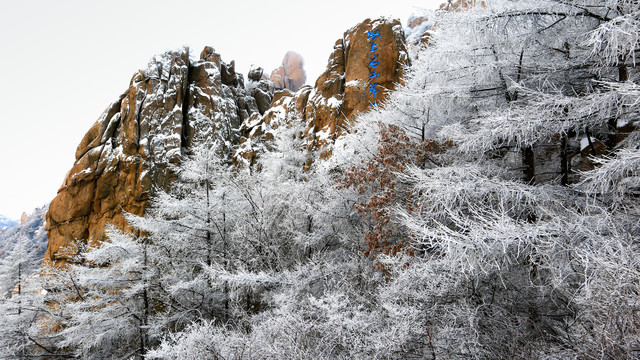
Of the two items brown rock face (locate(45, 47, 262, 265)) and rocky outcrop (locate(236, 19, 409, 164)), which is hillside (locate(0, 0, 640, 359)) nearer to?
rocky outcrop (locate(236, 19, 409, 164))

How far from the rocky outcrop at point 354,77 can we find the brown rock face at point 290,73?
37.1 metres

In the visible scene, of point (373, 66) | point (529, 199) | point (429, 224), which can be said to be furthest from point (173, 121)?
point (529, 199)

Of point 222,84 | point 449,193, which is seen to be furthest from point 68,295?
point 222,84

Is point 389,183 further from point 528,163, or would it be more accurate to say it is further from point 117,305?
point 117,305

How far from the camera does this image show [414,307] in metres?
4.22

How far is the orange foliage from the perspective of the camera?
621 centimetres

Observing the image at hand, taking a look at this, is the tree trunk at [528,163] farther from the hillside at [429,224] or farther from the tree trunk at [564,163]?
the tree trunk at [564,163]

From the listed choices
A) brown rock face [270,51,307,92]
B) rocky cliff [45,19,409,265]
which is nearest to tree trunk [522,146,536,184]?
rocky cliff [45,19,409,265]

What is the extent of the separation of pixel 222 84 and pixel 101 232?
1418cm

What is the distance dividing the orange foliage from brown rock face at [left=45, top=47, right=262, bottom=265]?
1455cm

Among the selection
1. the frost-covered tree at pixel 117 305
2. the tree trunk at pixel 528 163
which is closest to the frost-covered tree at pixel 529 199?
the tree trunk at pixel 528 163

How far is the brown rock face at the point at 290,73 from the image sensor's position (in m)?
51.9

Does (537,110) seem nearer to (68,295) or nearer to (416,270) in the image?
(416,270)

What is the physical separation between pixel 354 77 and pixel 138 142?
1573 centimetres
